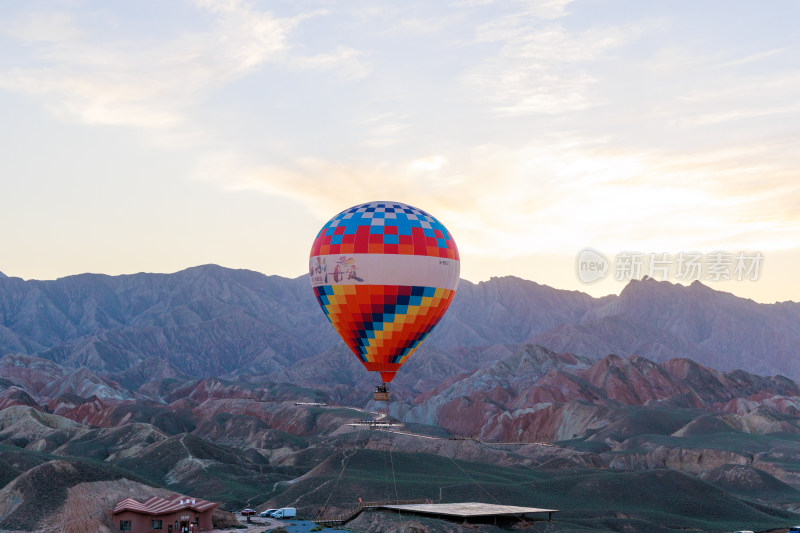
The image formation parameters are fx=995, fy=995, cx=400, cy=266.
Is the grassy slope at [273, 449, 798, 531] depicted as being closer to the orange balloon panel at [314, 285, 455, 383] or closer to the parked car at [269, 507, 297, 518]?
the parked car at [269, 507, 297, 518]

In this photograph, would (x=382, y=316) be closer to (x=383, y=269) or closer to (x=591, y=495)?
(x=383, y=269)

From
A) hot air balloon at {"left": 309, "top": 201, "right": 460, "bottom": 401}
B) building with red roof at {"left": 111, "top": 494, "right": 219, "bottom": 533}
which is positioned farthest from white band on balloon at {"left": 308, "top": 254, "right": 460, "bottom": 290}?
building with red roof at {"left": 111, "top": 494, "right": 219, "bottom": 533}

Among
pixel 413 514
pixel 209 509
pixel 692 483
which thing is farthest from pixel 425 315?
pixel 692 483

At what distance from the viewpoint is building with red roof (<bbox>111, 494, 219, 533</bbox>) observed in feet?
272

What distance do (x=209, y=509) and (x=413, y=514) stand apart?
17869 millimetres

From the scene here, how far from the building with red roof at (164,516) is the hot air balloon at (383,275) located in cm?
1999

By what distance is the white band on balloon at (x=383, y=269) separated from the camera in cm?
7738

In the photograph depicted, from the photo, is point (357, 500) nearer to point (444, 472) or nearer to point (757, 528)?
point (444, 472)

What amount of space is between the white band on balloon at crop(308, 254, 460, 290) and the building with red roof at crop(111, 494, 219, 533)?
2277 cm

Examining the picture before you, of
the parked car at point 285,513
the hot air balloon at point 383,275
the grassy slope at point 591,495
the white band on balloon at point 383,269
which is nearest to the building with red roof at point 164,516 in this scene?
the parked car at point 285,513

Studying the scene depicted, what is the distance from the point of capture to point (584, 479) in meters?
119

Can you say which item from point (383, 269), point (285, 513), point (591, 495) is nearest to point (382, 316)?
point (383, 269)

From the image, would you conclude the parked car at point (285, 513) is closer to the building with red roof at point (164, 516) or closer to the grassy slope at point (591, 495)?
the grassy slope at point (591, 495)

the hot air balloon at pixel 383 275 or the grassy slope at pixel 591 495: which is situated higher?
the hot air balloon at pixel 383 275
